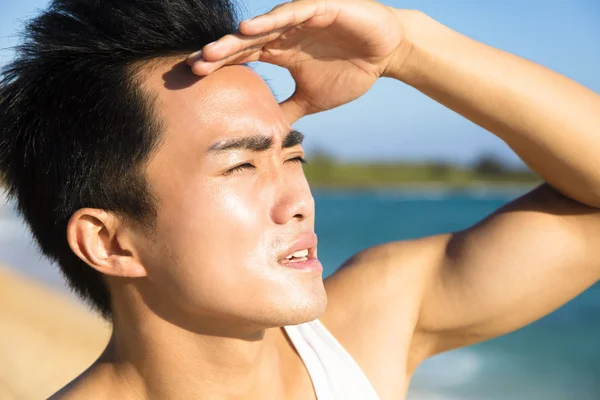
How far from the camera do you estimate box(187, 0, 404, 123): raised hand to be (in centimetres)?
216

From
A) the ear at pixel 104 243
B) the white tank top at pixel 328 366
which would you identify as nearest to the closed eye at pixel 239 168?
the ear at pixel 104 243

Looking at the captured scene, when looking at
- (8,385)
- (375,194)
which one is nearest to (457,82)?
(8,385)

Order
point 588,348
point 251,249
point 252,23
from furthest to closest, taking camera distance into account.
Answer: point 588,348 < point 251,249 < point 252,23

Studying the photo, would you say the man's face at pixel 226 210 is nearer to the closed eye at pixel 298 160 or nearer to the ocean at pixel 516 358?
the closed eye at pixel 298 160

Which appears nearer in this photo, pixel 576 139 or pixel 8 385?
pixel 576 139

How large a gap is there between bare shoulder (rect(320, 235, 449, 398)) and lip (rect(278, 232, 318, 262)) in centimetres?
46

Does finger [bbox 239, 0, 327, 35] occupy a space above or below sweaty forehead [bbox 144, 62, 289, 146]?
above

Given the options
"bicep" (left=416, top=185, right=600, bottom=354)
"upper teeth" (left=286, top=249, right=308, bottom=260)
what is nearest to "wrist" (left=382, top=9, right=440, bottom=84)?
"bicep" (left=416, top=185, right=600, bottom=354)

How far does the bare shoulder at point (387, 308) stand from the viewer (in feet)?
8.86

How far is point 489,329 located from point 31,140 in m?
1.76

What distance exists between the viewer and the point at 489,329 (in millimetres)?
2646

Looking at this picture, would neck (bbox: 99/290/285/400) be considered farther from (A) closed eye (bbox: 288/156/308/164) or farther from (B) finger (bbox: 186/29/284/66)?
(B) finger (bbox: 186/29/284/66)

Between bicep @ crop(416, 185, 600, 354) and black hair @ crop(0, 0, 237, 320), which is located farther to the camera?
bicep @ crop(416, 185, 600, 354)

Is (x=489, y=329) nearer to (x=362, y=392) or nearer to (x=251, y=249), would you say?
(x=362, y=392)
